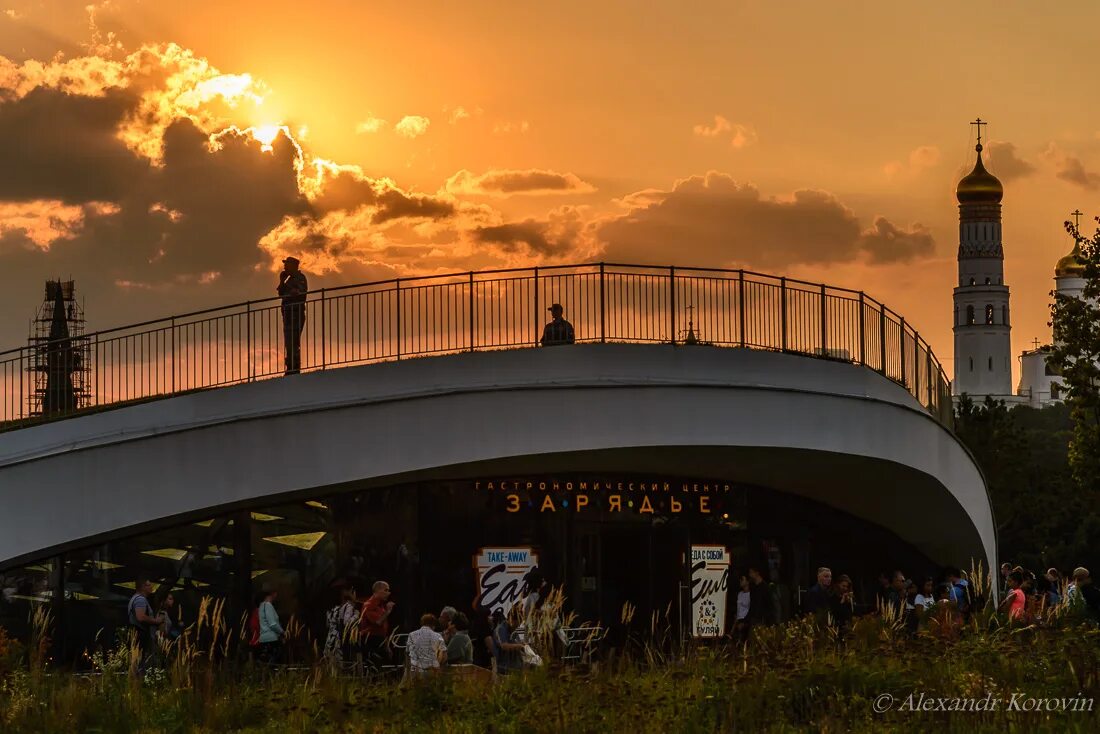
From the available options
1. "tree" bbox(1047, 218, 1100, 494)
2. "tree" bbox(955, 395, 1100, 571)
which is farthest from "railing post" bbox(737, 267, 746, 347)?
"tree" bbox(955, 395, 1100, 571)

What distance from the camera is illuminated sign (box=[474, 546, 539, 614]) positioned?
80.9 feet

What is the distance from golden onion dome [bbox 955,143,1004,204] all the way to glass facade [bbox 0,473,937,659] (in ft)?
432

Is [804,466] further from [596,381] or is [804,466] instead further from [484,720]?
[484,720]

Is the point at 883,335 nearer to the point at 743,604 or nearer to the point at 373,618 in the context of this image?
the point at 743,604

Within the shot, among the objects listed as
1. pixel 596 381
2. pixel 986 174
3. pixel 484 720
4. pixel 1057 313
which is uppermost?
pixel 986 174

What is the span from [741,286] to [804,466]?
2940mm

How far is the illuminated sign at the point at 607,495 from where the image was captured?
24969 millimetres

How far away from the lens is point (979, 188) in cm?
15738

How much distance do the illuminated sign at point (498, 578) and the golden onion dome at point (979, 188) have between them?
13346 centimetres

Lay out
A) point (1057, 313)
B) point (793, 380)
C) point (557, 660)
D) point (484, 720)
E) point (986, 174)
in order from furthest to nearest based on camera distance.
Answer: point (986, 174) → point (1057, 313) → point (793, 380) → point (557, 660) → point (484, 720)

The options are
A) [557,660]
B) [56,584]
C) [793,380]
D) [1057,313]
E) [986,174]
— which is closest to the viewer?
[557,660]

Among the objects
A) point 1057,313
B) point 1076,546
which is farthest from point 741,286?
point 1076,546

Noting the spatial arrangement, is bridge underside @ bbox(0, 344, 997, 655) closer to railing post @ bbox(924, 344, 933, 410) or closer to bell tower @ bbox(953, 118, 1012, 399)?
railing post @ bbox(924, 344, 933, 410)

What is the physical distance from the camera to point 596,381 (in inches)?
Result: 934
